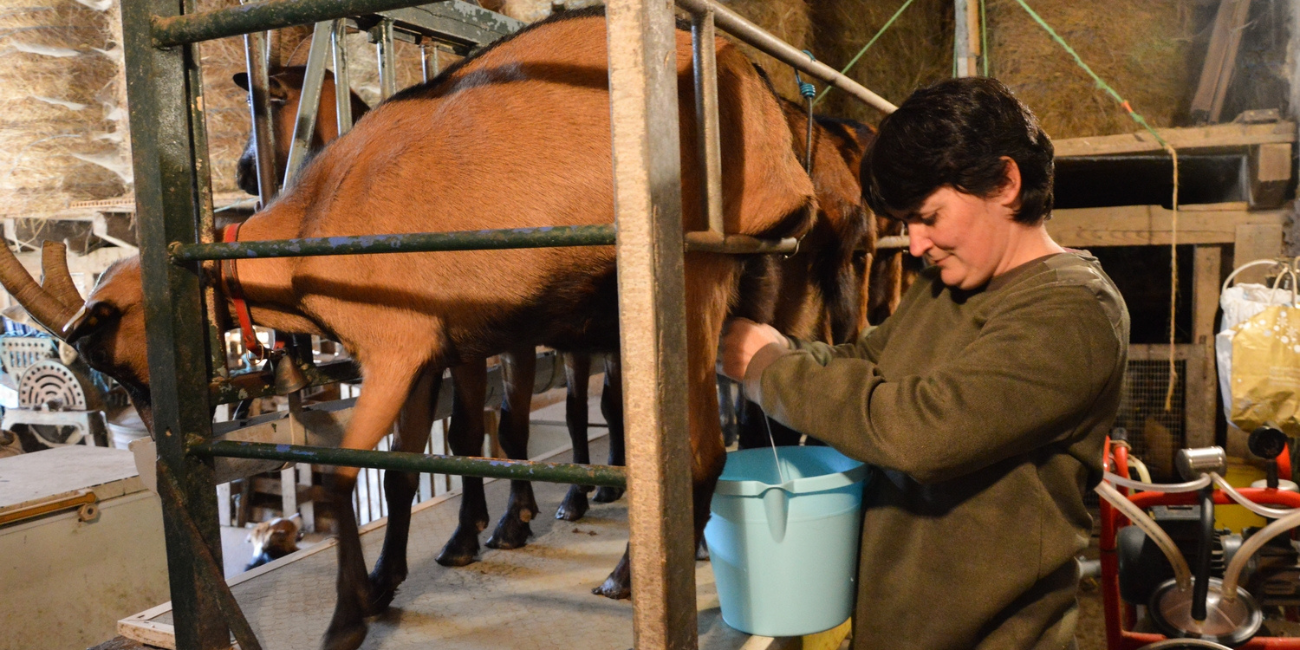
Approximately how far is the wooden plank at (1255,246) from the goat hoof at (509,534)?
4.59 meters

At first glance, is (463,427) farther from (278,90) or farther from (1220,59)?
(1220,59)

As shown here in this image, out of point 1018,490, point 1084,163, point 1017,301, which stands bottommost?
point 1018,490

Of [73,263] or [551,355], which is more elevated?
[73,263]

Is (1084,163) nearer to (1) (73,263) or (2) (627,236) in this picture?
(2) (627,236)

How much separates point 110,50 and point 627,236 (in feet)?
24.7

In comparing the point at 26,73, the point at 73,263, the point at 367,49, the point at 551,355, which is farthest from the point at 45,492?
the point at 73,263

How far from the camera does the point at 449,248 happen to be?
1.08 meters

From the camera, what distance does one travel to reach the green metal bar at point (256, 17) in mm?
1089

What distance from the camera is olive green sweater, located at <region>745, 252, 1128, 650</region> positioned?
115cm

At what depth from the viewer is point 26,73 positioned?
6156 millimetres

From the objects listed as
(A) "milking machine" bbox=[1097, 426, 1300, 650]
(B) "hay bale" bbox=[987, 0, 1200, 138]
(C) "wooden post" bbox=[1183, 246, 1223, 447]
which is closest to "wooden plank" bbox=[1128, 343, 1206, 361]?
(C) "wooden post" bbox=[1183, 246, 1223, 447]

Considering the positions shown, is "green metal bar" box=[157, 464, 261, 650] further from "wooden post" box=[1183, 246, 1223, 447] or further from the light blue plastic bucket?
"wooden post" box=[1183, 246, 1223, 447]

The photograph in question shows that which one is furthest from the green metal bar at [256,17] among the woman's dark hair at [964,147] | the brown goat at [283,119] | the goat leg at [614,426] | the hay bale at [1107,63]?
the hay bale at [1107,63]

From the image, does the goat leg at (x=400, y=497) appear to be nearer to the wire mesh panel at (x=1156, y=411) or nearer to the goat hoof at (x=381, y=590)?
the goat hoof at (x=381, y=590)
